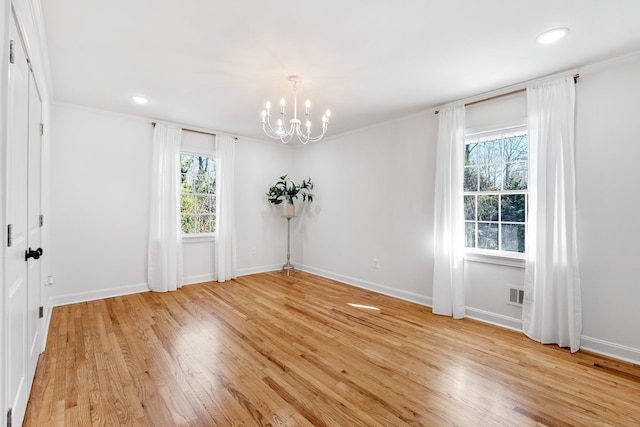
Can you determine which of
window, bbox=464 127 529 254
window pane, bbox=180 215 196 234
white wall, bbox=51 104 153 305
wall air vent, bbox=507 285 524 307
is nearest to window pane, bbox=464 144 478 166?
window, bbox=464 127 529 254

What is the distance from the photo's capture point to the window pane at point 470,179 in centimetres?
361

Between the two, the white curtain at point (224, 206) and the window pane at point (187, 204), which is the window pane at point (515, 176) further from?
the window pane at point (187, 204)

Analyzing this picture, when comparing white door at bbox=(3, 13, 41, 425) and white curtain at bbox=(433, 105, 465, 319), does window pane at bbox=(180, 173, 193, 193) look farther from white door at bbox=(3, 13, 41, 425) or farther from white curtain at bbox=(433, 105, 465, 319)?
white curtain at bbox=(433, 105, 465, 319)

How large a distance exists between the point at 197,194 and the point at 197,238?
78 centimetres

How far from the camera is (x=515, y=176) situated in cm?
328

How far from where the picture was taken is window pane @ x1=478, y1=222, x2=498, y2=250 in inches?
135

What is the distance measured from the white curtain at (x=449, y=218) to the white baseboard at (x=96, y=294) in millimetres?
4326

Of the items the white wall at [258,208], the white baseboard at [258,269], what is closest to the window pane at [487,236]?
the white wall at [258,208]

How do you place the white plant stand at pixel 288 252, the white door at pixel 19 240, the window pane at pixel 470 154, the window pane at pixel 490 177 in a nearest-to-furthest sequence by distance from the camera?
the white door at pixel 19 240 < the window pane at pixel 490 177 < the window pane at pixel 470 154 < the white plant stand at pixel 288 252

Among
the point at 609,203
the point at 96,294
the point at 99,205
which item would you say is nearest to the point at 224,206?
the point at 99,205

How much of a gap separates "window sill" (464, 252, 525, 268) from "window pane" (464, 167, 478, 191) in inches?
32.4

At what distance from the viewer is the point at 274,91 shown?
10.8 feet

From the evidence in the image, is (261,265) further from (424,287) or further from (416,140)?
(416,140)

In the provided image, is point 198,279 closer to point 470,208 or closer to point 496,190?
point 470,208
